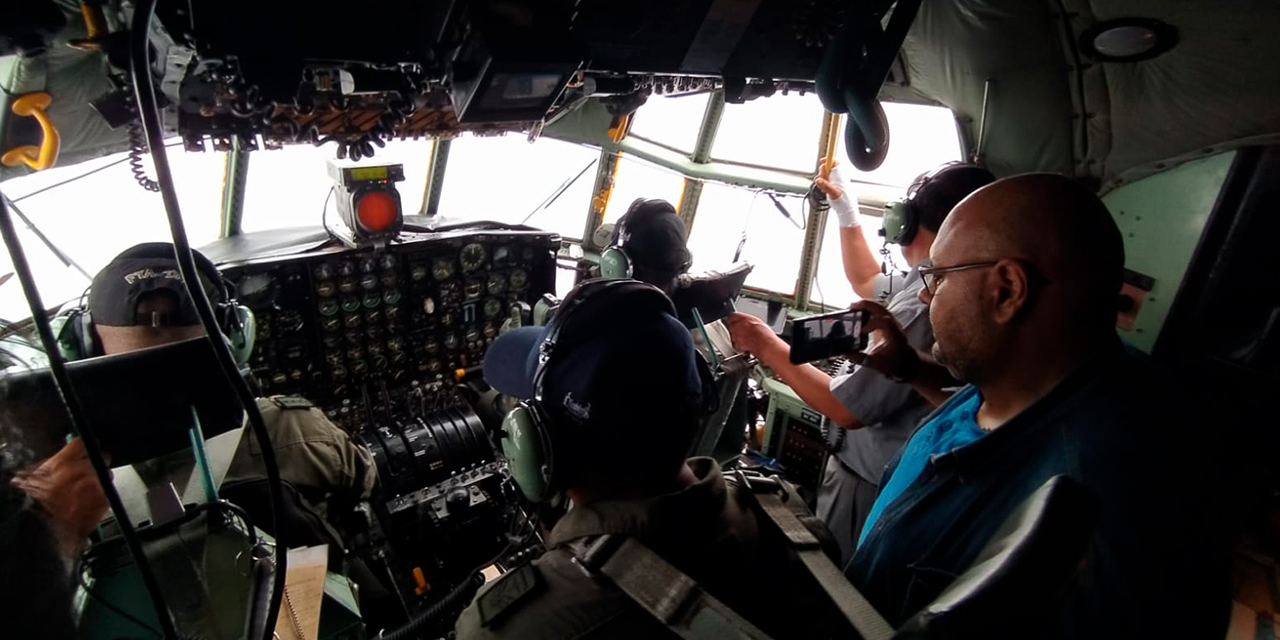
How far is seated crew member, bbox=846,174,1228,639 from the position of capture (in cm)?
92

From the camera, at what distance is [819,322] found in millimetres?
1777

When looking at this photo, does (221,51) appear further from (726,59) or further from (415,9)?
(726,59)

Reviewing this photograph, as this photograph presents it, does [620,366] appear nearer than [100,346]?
Yes

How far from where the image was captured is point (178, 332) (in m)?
1.58

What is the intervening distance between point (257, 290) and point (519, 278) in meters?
1.28

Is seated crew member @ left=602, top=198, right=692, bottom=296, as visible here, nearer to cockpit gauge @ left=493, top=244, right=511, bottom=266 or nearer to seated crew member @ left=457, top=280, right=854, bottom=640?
Answer: cockpit gauge @ left=493, top=244, right=511, bottom=266

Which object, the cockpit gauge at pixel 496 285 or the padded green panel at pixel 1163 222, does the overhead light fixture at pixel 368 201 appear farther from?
the padded green panel at pixel 1163 222

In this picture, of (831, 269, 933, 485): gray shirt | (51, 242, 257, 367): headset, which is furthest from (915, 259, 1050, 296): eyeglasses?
(51, 242, 257, 367): headset

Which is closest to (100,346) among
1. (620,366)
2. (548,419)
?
(548,419)

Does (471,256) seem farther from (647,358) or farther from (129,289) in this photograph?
(647,358)

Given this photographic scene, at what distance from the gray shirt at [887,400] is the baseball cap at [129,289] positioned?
190cm

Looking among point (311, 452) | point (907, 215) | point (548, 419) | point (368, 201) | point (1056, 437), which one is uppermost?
point (907, 215)

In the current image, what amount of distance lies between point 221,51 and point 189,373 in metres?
0.59

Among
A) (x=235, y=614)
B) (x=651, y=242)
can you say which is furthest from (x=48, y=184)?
(x=235, y=614)
